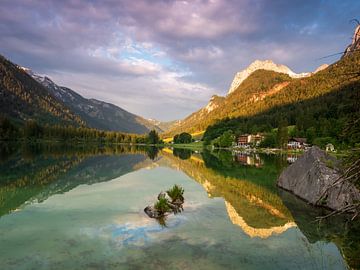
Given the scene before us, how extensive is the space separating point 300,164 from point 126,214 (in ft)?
66.9

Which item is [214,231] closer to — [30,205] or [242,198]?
[242,198]

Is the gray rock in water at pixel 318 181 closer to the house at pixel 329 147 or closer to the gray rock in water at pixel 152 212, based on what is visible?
the gray rock in water at pixel 152 212

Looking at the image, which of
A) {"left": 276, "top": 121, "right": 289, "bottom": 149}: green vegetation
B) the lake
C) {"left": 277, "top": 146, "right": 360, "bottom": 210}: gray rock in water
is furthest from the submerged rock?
{"left": 276, "top": 121, "right": 289, "bottom": 149}: green vegetation

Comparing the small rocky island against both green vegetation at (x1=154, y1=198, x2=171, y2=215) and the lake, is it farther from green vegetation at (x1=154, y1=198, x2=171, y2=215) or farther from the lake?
the lake

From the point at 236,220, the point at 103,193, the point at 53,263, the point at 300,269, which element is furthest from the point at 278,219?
the point at 103,193

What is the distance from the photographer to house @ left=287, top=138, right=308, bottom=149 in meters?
169

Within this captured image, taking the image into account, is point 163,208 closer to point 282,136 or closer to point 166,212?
point 166,212

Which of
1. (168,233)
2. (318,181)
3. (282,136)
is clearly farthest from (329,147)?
(168,233)

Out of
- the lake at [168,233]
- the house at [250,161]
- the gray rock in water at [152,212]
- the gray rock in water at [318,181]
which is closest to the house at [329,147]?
the house at [250,161]

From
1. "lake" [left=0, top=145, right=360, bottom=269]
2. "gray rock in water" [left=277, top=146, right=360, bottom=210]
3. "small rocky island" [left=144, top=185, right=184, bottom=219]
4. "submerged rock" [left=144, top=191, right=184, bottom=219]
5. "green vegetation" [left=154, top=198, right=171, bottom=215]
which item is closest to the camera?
"lake" [left=0, top=145, right=360, bottom=269]

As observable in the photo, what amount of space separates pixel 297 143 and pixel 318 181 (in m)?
154

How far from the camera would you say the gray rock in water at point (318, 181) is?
26438mm

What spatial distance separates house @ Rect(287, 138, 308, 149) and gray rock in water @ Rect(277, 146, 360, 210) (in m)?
139

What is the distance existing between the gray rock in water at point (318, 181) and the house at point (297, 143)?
13860 cm
